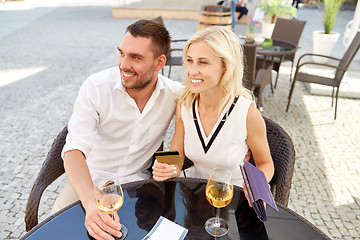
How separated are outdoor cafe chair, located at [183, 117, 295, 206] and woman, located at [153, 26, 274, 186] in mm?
85

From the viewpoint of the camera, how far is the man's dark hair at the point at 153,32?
167 cm

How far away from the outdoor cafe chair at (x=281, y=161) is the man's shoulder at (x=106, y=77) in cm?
71

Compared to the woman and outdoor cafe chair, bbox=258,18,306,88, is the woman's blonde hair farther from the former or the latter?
outdoor cafe chair, bbox=258,18,306,88

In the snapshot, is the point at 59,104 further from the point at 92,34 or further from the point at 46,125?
the point at 92,34

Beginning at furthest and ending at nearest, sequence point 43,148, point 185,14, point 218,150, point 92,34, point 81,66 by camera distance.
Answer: point 185,14
point 92,34
point 81,66
point 43,148
point 218,150

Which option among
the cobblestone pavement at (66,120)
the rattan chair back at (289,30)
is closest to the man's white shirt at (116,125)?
the cobblestone pavement at (66,120)

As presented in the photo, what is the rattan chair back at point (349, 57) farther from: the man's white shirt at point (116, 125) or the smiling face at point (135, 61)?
the smiling face at point (135, 61)

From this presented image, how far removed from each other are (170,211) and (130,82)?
782 millimetres

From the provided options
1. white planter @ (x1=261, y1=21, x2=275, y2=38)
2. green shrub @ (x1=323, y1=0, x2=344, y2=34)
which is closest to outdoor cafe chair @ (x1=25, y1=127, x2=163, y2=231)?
green shrub @ (x1=323, y1=0, x2=344, y2=34)

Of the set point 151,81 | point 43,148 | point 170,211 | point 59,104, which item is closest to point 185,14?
point 59,104

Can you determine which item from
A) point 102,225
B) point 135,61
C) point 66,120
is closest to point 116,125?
point 135,61

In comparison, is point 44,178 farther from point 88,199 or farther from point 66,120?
point 66,120

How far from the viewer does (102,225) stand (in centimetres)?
119

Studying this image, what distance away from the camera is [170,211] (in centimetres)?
130
